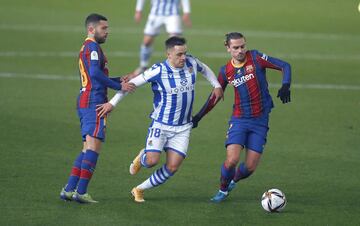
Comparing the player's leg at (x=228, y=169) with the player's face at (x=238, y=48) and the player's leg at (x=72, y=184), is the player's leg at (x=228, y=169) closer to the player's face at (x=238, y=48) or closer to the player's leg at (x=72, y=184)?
the player's face at (x=238, y=48)

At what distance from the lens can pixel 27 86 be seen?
2275 centimetres

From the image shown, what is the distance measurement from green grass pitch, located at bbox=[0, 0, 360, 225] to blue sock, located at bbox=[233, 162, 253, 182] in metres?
0.30

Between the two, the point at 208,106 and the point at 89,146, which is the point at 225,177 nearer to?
the point at 208,106

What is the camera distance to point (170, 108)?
13.6 m

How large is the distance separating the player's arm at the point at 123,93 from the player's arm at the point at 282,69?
147cm

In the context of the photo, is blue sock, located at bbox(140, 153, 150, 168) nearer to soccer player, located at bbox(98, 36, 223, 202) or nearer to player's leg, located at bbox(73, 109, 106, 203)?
soccer player, located at bbox(98, 36, 223, 202)

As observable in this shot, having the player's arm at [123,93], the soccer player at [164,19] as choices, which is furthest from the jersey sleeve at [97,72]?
the soccer player at [164,19]

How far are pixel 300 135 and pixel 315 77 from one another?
6.58 m

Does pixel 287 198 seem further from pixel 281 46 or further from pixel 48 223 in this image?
pixel 281 46

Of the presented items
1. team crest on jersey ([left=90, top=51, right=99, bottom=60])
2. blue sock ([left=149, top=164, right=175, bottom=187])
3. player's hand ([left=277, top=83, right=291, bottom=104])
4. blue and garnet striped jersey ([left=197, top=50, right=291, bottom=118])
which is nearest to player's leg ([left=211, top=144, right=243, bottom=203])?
blue and garnet striped jersey ([left=197, top=50, right=291, bottom=118])

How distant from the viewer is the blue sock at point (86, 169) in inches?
526

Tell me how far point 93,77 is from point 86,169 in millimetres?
1255

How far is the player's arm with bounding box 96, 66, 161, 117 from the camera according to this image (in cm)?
1321

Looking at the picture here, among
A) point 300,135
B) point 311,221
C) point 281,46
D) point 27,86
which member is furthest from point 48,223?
point 281,46
